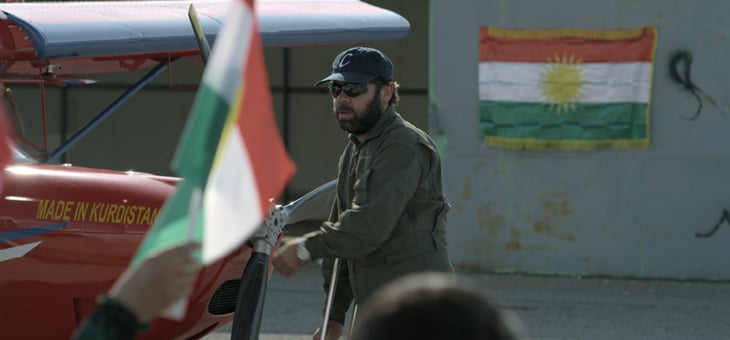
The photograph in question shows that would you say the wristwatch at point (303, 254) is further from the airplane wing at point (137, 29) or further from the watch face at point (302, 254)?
the airplane wing at point (137, 29)

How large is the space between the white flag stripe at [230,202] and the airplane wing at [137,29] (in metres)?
4.60

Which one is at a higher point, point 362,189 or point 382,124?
point 382,124

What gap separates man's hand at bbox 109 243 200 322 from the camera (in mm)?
1841

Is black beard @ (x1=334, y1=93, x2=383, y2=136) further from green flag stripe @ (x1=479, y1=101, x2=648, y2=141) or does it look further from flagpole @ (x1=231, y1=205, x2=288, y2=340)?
green flag stripe @ (x1=479, y1=101, x2=648, y2=141)

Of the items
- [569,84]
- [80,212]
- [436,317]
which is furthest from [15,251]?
[569,84]

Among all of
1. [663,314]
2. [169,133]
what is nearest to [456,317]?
[663,314]

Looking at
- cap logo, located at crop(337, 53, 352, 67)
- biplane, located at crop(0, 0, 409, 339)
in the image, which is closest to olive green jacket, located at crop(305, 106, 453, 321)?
cap logo, located at crop(337, 53, 352, 67)

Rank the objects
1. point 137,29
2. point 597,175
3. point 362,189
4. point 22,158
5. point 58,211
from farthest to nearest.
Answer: point 597,175 → point 137,29 → point 22,158 → point 58,211 → point 362,189

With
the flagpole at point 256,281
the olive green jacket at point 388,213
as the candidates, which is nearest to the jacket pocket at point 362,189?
the olive green jacket at point 388,213

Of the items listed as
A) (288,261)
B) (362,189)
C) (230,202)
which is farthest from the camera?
(362,189)

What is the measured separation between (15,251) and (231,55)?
354cm

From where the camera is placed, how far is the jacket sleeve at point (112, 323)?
185cm

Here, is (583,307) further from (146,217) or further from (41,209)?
(41,209)

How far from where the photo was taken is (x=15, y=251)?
5293 mm
